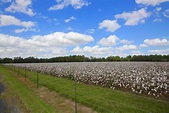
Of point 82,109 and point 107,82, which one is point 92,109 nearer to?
point 82,109

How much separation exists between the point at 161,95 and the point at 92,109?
18.3 ft

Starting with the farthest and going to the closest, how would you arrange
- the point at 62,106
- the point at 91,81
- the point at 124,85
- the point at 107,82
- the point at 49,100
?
the point at 91,81, the point at 107,82, the point at 124,85, the point at 49,100, the point at 62,106

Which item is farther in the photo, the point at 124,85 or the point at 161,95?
the point at 124,85

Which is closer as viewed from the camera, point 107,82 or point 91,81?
point 107,82

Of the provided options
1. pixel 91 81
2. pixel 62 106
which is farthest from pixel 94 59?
pixel 62 106

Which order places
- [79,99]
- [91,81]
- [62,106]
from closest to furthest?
[62,106], [79,99], [91,81]

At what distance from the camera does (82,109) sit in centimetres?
1398

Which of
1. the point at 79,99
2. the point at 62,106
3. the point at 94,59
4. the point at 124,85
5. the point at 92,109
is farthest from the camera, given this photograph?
the point at 94,59

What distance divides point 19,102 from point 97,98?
5.78 m

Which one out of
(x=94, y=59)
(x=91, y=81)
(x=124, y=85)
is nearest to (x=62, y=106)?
(x=124, y=85)

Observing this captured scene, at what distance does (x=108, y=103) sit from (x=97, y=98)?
1600 mm

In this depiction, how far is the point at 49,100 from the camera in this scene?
17.4 metres

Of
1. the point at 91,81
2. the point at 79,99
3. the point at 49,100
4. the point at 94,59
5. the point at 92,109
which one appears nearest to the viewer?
the point at 92,109

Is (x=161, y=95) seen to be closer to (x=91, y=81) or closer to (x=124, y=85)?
(x=124, y=85)
